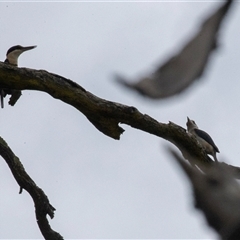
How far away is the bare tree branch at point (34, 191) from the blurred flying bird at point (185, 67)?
8.57 feet

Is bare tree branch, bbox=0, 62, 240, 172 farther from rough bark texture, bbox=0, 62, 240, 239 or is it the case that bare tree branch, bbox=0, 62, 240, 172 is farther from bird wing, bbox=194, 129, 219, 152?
bird wing, bbox=194, 129, 219, 152

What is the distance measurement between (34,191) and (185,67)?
2.84m

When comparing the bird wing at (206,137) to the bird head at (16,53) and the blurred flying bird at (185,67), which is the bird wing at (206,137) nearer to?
the bird head at (16,53)

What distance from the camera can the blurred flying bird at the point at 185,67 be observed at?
121 inches

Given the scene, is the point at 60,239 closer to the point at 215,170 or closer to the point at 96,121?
the point at 96,121

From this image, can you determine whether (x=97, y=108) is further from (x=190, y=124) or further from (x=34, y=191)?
(x=190, y=124)

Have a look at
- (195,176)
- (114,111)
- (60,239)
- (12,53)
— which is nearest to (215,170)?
(195,176)

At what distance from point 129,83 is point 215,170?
53.8 inches

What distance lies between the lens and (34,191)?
5727mm

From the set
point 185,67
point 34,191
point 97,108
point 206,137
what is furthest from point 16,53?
point 185,67

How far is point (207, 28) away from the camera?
316 centimetres

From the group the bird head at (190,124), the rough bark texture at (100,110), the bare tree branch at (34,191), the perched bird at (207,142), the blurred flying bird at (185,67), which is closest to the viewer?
the blurred flying bird at (185,67)

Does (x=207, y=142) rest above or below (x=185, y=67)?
above

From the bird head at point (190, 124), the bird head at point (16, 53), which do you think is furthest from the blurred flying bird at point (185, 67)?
the bird head at point (190, 124)
